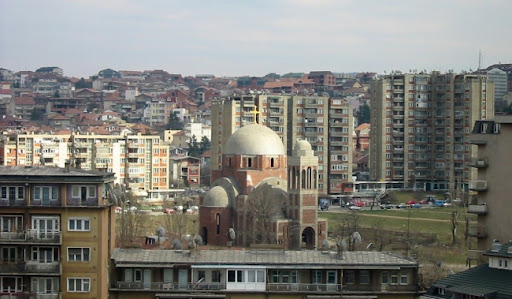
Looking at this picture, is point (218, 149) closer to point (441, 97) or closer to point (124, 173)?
point (124, 173)

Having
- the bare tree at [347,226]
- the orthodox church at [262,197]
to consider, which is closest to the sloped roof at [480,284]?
the orthodox church at [262,197]

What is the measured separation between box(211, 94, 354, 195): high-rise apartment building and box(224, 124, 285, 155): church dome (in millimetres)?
24350

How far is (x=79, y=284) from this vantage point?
107ft

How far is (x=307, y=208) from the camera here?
6944 centimetres

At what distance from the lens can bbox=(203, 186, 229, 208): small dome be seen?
70.8 meters

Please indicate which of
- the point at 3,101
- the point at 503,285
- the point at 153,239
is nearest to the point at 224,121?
the point at 153,239

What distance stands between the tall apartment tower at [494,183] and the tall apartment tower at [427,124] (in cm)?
6240

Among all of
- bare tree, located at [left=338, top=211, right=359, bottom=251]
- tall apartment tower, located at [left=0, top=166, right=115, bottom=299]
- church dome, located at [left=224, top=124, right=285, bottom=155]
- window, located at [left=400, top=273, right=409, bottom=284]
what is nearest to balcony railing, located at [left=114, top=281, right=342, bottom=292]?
tall apartment tower, located at [left=0, top=166, right=115, bottom=299]

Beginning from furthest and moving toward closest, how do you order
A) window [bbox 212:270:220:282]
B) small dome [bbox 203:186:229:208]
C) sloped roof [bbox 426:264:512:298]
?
small dome [bbox 203:186:229:208], window [bbox 212:270:220:282], sloped roof [bbox 426:264:512:298]

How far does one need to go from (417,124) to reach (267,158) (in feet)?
110

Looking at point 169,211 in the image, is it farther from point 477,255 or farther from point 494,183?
point 494,183

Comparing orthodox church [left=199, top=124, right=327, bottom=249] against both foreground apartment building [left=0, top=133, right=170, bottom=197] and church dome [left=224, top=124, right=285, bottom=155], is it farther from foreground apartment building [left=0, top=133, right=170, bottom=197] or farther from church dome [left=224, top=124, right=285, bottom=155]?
foreground apartment building [left=0, top=133, right=170, bottom=197]

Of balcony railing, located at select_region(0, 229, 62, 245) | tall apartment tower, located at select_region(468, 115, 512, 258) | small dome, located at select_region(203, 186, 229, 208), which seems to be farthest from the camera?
small dome, located at select_region(203, 186, 229, 208)

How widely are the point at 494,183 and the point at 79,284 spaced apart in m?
12.7
